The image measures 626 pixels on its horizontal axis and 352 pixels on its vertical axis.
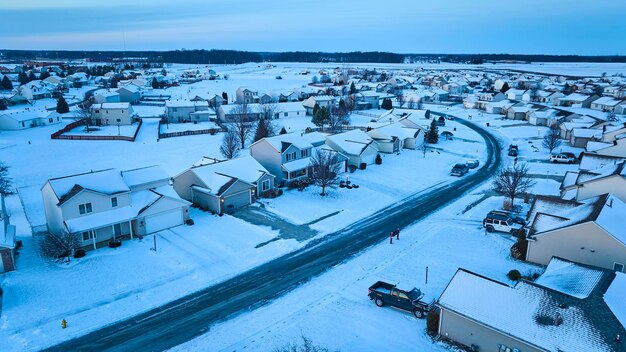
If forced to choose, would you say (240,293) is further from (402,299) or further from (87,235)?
(87,235)

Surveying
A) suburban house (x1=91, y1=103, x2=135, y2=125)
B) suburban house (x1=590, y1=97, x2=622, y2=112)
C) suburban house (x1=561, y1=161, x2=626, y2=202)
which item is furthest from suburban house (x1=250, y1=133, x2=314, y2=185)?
suburban house (x1=590, y1=97, x2=622, y2=112)

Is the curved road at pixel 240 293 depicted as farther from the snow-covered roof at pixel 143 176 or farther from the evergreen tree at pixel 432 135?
the evergreen tree at pixel 432 135

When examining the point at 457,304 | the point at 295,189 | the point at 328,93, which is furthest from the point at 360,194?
the point at 328,93

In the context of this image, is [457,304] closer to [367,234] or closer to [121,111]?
[367,234]

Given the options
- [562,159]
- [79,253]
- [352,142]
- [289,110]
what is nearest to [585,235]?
[352,142]

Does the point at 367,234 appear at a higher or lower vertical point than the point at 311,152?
lower

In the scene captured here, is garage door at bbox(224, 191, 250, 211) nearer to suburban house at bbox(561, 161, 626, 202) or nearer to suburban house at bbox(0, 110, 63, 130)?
suburban house at bbox(561, 161, 626, 202)
